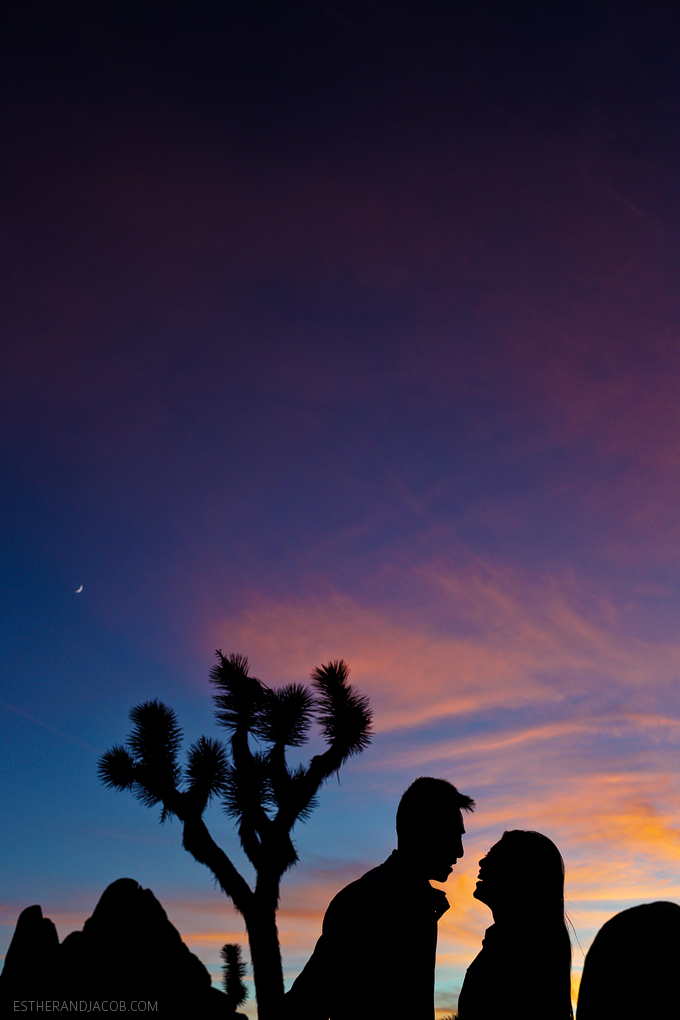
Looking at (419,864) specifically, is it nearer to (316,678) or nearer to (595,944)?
(595,944)

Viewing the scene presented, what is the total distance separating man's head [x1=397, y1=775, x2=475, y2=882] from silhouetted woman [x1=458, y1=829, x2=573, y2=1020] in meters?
0.16

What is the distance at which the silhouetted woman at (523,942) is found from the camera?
92.7 inches

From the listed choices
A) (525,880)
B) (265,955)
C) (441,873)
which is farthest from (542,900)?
(265,955)

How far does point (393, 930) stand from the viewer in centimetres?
244

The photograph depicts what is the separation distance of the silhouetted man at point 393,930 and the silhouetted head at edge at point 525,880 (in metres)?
0.15

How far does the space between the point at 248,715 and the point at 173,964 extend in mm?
9541

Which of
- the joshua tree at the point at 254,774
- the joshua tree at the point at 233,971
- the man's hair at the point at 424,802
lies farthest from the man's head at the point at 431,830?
the joshua tree at the point at 233,971

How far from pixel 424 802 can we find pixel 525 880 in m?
0.42

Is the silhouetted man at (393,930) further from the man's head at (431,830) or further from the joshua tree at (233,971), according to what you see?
the joshua tree at (233,971)

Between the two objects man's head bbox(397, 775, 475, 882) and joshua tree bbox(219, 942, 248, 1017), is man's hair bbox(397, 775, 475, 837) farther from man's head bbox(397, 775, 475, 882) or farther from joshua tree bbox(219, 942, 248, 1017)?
joshua tree bbox(219, 942, 248, 1017)

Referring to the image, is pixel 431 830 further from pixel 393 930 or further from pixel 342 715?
pixel 342 715

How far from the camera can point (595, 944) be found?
141cm

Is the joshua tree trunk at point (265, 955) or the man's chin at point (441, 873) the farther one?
the joshua tree trunk at point (265, 955)

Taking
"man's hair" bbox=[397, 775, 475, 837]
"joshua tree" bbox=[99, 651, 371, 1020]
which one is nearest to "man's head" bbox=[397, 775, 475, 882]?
"man's hair" bbox=[397, 775, 475, 837]
